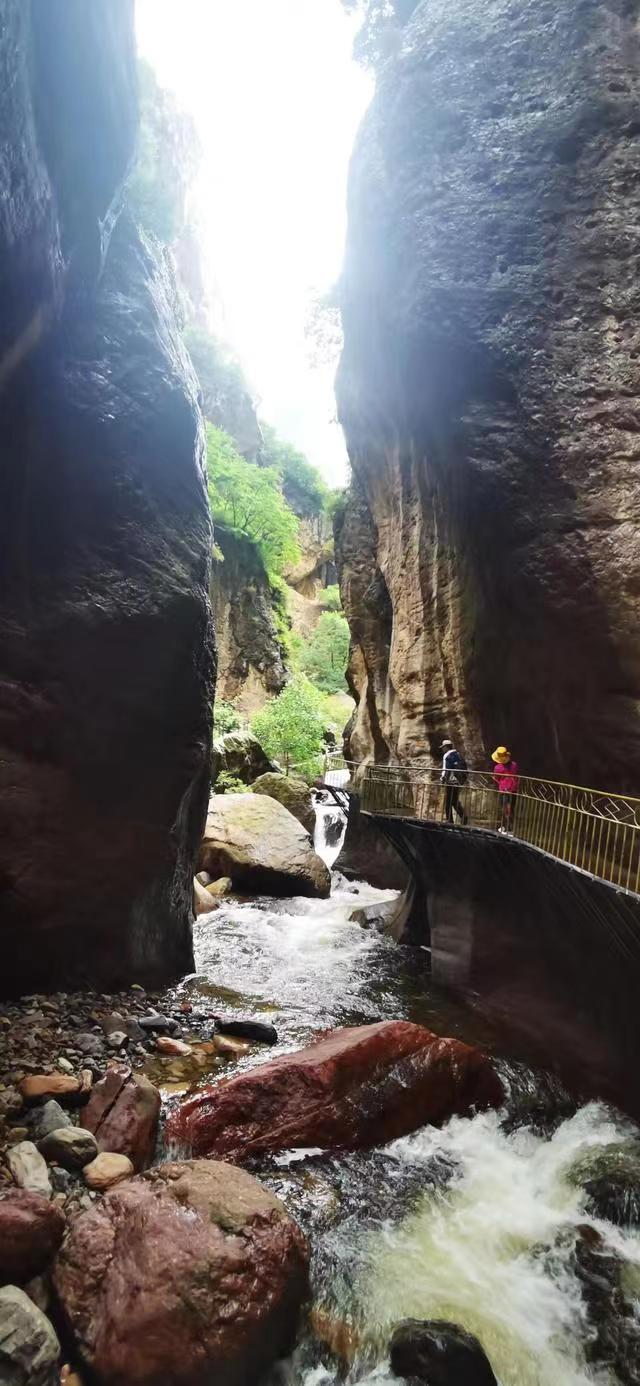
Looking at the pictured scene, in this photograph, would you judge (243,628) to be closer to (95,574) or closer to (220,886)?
(220,886)

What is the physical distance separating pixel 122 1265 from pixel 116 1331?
1.07 feet

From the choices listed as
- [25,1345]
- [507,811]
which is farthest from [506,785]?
[25,1345]

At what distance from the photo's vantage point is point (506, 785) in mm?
11195

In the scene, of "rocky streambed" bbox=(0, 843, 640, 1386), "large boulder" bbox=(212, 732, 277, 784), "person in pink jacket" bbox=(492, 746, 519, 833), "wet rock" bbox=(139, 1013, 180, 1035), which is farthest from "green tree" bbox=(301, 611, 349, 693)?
"wet rock" bbox=(139, 1013, 180, 1035)

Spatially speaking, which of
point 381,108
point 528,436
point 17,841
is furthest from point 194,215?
point 17,841

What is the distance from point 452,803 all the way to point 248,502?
2654 centimetres

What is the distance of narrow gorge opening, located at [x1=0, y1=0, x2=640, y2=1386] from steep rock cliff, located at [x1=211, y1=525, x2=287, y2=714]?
17757 millimetres

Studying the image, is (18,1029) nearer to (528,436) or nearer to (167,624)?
(167,624)

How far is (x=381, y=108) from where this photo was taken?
49.8 feet

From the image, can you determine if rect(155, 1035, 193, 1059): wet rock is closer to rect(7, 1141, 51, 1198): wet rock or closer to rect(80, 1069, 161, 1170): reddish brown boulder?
rect(80, 1069, 161, 1170): reddish brown boulder

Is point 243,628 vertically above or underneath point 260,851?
above

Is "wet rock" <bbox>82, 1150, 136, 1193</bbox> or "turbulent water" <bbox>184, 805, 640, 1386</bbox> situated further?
"wet rock" <bbox>82, 1150, 136, 1193</bbox>

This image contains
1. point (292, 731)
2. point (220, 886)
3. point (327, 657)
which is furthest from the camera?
point (327, 657)

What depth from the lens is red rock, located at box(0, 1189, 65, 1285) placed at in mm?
4113
